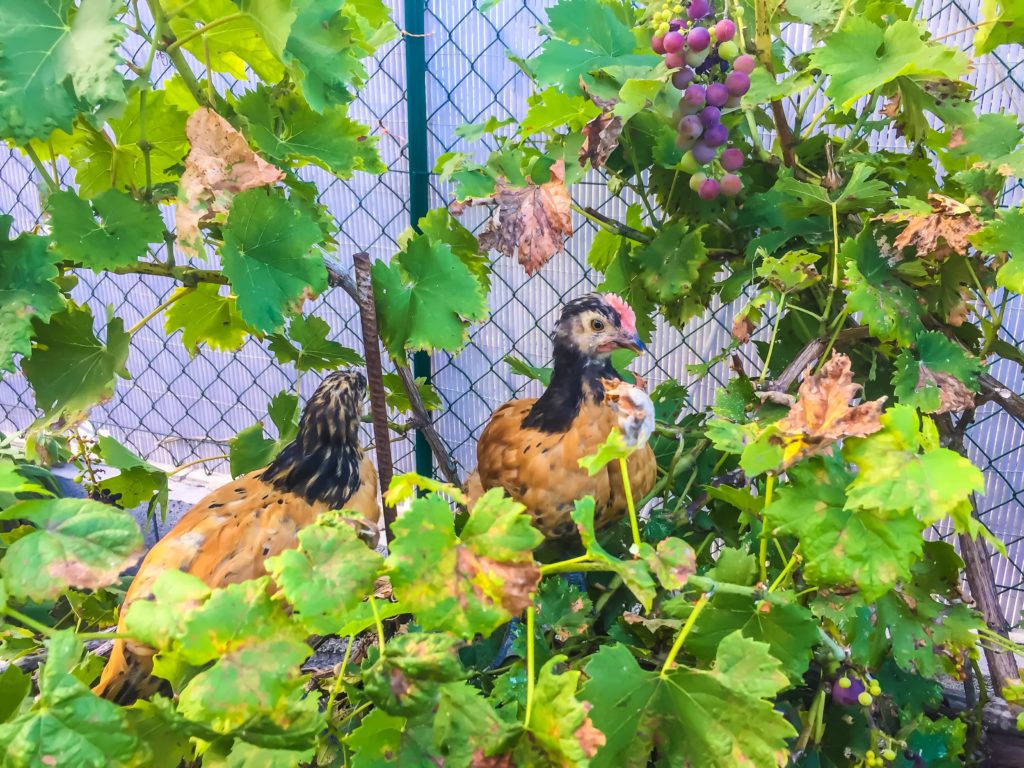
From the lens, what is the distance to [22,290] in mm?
562

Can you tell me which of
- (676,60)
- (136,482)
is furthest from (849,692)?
(136,482)

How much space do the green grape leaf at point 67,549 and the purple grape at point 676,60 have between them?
1.80ft

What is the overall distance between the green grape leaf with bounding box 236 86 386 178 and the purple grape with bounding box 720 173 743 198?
1.12 ft

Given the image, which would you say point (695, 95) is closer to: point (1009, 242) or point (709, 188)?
point (709, 188)

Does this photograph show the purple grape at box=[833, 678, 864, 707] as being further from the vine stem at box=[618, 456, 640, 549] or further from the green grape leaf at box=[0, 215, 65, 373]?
the green grape leaf at box=[0, 215, 65, 373]

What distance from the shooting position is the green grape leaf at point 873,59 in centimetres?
57

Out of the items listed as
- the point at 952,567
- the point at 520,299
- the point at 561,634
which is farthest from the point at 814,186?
the point at 520,299

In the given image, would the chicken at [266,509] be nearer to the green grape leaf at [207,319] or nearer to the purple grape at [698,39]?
the green grape leaf at [207,319]

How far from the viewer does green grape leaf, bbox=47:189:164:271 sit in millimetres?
578

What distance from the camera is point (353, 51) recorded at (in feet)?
2.08

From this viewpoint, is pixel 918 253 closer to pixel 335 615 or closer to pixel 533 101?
pixel 533 101

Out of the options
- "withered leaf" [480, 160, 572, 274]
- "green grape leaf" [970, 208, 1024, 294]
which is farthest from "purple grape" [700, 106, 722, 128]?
"green grape leaf" [970, 208, 1024, 294]

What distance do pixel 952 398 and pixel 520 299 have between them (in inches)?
42.4

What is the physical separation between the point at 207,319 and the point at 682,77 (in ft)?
1.80
